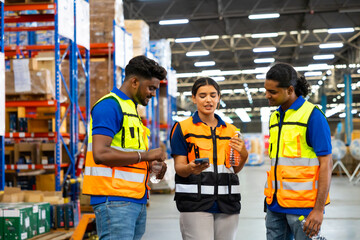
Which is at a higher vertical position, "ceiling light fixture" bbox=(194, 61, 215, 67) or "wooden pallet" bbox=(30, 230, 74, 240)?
"ceiling light fixture" bbox=(194, 61, 215, 67)

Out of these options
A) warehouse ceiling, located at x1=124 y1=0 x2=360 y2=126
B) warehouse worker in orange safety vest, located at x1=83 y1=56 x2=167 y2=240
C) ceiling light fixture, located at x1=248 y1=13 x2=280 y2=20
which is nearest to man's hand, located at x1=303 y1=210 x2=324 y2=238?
warehouse worker in orange safety vest, located at x1=83 y1=56 x2=167 y2=240

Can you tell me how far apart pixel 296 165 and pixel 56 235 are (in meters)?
3.72

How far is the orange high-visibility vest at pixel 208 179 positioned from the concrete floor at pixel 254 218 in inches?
157

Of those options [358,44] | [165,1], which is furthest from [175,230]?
[358,44]

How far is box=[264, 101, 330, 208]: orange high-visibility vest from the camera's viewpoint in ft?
8.59

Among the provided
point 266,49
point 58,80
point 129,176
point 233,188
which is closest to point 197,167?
point 233,188

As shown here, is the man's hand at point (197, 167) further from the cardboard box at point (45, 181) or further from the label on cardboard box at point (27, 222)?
the cardboard box at point (45, 181)

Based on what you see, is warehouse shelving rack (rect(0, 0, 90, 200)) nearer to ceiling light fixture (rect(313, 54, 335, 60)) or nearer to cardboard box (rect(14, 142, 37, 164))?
cardboard box (rect(14, 142, 37, 164))

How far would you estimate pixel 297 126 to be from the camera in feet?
8.73

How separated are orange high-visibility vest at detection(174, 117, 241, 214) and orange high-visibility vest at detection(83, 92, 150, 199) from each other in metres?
0.32

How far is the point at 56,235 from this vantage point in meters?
5.53

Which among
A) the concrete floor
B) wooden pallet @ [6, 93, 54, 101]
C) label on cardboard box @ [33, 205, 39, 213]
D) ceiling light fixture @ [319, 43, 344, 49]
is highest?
ceiling light fixture @ [319, 43, 344, 49]

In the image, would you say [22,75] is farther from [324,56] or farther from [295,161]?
[324,56]

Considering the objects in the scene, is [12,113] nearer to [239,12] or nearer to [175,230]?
[175,230]
